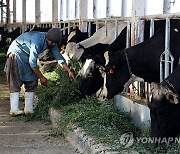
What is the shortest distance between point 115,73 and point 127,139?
1.27 m

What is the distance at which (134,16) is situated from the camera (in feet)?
23.8

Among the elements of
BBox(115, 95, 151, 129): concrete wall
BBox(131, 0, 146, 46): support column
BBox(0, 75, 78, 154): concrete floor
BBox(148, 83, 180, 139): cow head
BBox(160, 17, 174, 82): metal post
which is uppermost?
BBox(131, 0, 146, 46): support column

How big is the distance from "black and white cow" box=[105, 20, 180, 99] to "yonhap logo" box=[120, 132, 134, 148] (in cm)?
97

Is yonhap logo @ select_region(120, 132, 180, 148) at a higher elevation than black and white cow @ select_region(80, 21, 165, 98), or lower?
lower

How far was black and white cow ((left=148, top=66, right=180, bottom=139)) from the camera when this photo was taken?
4930 millimetres

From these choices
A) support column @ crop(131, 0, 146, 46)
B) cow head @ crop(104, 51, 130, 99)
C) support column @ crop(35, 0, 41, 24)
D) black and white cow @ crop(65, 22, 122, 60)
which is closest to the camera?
cow head @ crop(104, 51, 130, 99)

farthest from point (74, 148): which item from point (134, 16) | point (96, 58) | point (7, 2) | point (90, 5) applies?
point (7, 2)

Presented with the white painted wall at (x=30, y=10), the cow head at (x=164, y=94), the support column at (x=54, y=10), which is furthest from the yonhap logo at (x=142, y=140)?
the white painted wall at (x=30, y=10)

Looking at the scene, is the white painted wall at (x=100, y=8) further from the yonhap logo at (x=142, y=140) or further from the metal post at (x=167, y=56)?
the yonhap logo at (x=142, y=140)

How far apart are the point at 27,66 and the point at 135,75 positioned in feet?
8.01

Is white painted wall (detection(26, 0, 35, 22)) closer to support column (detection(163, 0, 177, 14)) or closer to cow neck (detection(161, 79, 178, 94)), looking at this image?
support column (detection(163, 0, 177, 14))

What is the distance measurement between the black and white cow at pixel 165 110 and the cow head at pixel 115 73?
149 cm

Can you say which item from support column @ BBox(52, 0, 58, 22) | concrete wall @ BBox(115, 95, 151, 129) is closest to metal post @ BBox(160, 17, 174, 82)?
concrete wall @ BBox(115, 95, 151, 129)

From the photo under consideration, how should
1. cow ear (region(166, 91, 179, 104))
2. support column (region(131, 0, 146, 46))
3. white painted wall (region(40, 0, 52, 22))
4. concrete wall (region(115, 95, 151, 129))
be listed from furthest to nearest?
white painted wall (region(40, 0, 52, 22)) < support column (region(131, 0, 146, 46)) < concrete wall (region(115, 95, 151, 129)) < cow ear (region(166, 91, 179, 104))
